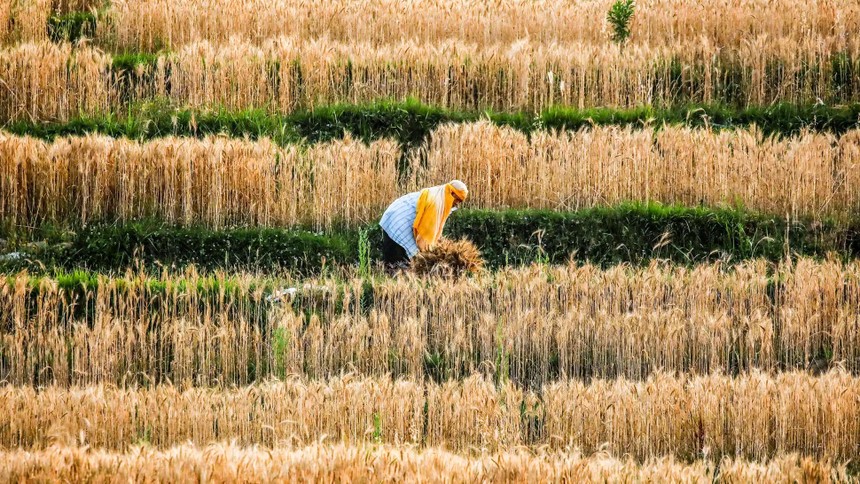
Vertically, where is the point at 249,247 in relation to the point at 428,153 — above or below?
below

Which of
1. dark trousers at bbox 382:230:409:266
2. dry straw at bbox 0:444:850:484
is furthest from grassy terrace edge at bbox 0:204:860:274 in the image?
dry straw at bbox 0:444:850:484

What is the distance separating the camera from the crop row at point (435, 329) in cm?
1092

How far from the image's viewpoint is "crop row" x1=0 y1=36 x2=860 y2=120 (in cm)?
1647

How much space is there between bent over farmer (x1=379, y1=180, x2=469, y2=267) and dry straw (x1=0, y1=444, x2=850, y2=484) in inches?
169

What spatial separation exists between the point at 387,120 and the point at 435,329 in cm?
552

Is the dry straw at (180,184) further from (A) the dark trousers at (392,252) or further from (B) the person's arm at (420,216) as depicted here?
(B) the person's arm at (420,216)

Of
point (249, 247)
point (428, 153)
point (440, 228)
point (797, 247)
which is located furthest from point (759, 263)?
point (249, 247)

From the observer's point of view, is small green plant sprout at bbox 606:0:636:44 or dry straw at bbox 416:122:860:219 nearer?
dry straw at bbox 416:122:860:219

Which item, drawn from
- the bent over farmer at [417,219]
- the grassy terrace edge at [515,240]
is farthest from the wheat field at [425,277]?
the bent over farmer at [417,219]

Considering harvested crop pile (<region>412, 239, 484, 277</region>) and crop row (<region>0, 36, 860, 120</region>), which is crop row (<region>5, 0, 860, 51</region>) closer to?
crop row (<region>0, 36, 860, 120</region>)

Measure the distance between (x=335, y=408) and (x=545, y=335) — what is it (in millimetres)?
2697

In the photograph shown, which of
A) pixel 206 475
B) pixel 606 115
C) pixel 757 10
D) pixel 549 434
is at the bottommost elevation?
pixel 549 434

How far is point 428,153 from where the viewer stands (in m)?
15.2

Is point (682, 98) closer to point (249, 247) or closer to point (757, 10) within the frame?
point (757, 10)
